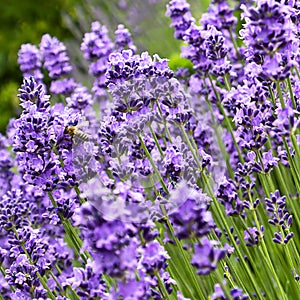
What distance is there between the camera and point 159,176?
1937mm

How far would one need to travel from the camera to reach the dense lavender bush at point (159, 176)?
1414 millimetres

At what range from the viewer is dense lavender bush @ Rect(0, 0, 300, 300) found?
1414mm

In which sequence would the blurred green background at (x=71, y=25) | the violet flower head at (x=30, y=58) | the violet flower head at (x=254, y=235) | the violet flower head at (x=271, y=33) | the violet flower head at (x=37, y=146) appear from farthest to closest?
the blurred green background at (x=71, y=25) → the violet flower head at (x=30, y=58) → the violet flower head at (x=254, y=235) → the violet flower head at (x=37, y=146) → the violet flower head at (x=271, y=33)

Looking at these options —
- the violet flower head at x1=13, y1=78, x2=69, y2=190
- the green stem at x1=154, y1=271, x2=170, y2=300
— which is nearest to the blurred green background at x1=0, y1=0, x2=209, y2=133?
the violet flower head at x1=13, y1=78, x2=69, y2=190

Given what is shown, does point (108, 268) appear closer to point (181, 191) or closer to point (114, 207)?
point (114, 207)

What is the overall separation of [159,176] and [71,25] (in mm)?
5996

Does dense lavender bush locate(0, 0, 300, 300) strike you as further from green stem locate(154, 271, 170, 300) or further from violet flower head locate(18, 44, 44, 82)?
violet flower head locate(18, 44, 44, 82)

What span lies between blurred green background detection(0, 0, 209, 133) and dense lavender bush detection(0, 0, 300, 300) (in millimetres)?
2840

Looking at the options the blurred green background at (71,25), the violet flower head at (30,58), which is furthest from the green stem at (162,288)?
the blurred green background at (71,25)

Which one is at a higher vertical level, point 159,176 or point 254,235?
point 159,176

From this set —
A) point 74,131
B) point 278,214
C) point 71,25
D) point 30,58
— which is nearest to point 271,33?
point 278,214

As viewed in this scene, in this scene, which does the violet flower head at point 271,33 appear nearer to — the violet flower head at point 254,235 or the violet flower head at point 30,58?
the violet flower head at point 254,235

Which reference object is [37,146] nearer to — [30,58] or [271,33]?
[271,33]

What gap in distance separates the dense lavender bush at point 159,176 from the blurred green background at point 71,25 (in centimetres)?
284
